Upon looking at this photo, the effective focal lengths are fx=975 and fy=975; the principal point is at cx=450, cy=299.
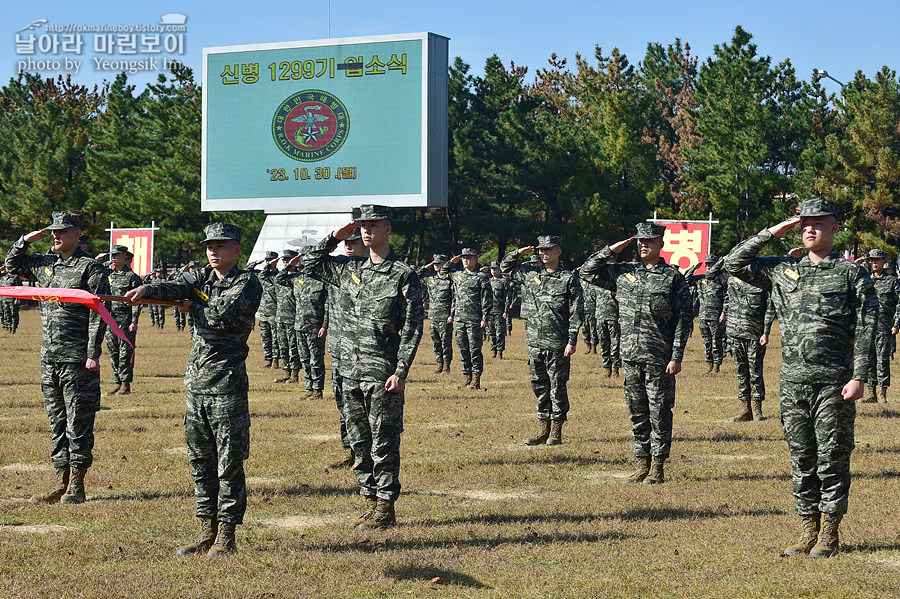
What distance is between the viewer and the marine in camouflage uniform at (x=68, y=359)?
8.96 meters

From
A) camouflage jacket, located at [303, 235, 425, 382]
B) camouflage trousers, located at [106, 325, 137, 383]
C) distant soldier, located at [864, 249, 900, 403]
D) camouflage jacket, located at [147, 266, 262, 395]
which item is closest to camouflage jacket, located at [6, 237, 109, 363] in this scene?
camouflage jacket, located at [147, 266, 262, 395]

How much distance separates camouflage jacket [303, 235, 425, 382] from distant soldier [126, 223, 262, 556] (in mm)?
1097

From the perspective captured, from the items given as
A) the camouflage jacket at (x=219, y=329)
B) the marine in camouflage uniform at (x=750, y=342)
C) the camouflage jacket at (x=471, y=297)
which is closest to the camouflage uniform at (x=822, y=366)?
the camouflage jacket at (x=219, y=329)

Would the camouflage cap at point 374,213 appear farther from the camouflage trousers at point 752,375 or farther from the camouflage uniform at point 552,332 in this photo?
the camouflage trousers at point 752,375

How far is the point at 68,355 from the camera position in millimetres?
8984

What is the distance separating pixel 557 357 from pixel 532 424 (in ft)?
6.53

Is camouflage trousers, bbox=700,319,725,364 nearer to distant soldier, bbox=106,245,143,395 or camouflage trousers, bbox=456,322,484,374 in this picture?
camouflage trousers, bbox=456,322,484,374

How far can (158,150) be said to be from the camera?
59969mm

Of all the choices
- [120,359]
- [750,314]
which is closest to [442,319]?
[120,359]

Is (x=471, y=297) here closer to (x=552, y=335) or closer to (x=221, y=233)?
(x=552, y=335)

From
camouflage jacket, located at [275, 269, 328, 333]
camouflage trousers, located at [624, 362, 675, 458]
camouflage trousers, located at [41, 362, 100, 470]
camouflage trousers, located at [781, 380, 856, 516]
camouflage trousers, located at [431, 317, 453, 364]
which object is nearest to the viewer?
camouflage trousers, located at [781, 380, 856, 516]

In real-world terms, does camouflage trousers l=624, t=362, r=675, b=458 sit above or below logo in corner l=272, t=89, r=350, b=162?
below

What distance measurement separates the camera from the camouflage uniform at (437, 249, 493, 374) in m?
18.9

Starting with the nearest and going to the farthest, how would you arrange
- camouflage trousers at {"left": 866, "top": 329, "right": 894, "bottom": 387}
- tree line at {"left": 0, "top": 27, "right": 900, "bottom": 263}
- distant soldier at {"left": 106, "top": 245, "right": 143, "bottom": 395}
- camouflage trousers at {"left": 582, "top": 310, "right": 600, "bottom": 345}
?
camouflage trousers at {"left": 866, "top": 329, "right": 894, "bottom": 387}
distant soldier at {"left": 106, "top": 245, "right": 143, "bottom": 395}
camouflage trousers at {"left": 582, "top": 310, "right": 600, "bottom": 345}
tree line at {"left": 0, "top": 27, "right": 900, "bottom": 263}
